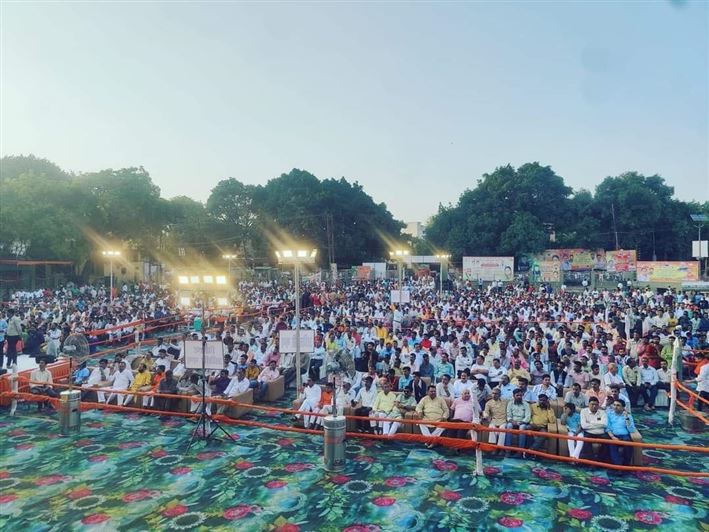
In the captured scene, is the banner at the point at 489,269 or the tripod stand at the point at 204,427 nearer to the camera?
the tripod stand at the point at 204,427

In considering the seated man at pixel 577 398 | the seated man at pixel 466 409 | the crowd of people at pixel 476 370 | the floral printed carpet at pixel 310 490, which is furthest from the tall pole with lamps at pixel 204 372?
the seated man at pixel 577 398

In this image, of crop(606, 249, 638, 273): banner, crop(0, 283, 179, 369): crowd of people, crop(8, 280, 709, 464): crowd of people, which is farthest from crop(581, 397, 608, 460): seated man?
crop(606, 249, 638, 273): banner

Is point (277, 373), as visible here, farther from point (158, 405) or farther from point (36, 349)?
point (36, 349)

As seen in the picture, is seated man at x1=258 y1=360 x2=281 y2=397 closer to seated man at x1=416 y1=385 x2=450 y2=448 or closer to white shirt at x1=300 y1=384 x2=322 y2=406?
white shirt at x1=300 y1=384 x2=322 y2=406

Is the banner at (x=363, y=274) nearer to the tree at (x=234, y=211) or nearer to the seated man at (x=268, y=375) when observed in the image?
the tree at (x=234, y=211)

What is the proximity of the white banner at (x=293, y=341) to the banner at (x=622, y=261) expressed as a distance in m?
38.5

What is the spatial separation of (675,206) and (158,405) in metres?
59.7

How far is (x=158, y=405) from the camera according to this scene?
11.7m

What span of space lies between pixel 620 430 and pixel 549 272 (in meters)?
38.2

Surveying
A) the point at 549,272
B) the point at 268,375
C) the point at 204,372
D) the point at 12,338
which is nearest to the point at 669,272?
the point at 549,272

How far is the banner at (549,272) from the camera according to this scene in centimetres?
4362

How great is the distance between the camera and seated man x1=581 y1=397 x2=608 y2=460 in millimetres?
8328

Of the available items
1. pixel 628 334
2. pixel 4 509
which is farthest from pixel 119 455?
pixel 628 334

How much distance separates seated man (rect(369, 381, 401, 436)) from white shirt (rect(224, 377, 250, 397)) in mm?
3383
